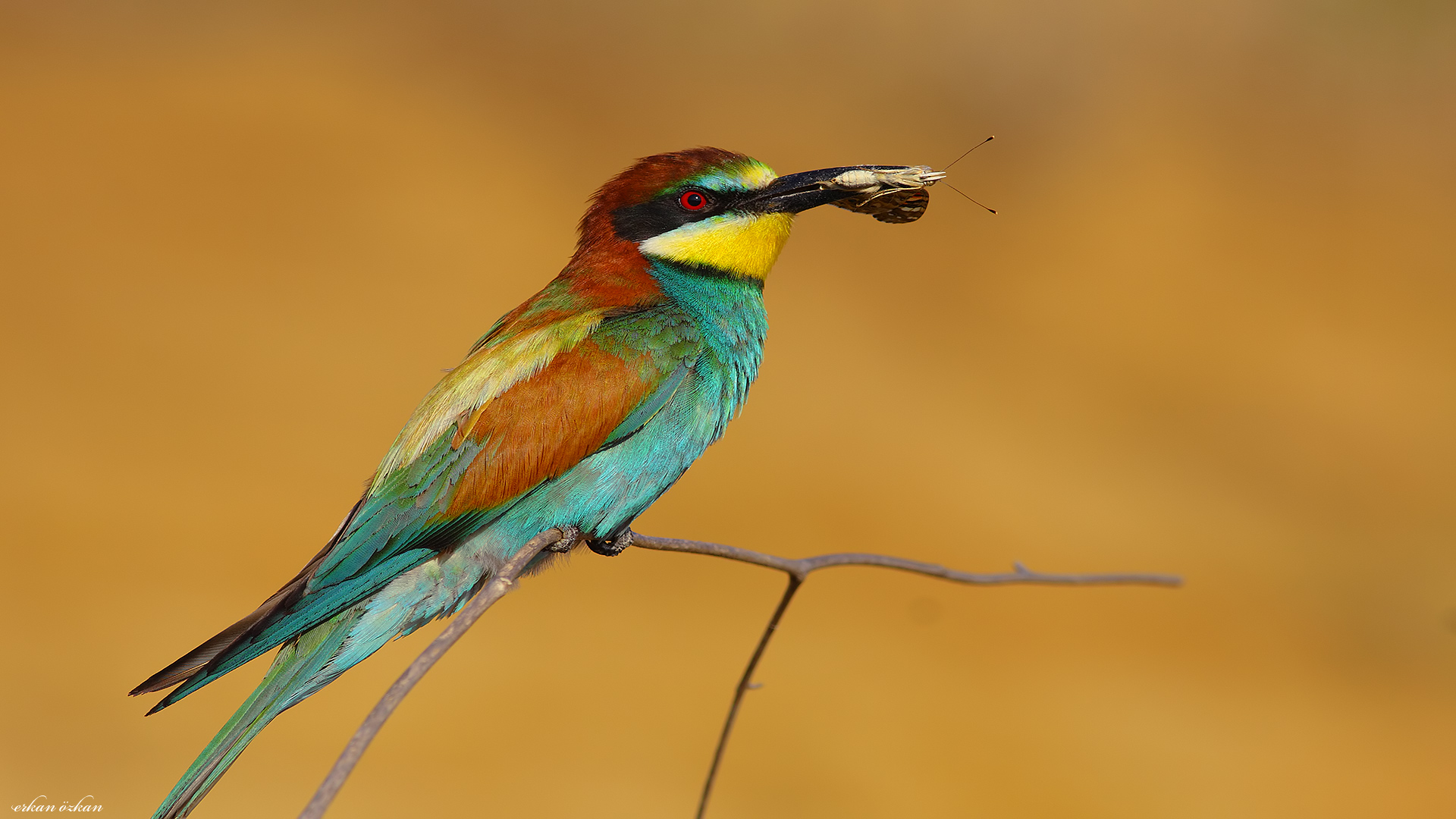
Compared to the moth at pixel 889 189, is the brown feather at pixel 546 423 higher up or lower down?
lower down

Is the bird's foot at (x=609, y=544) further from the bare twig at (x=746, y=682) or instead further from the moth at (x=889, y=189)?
the moth at (x=889, y=189)

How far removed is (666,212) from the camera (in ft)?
7.89

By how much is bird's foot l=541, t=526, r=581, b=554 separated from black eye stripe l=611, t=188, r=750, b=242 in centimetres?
69

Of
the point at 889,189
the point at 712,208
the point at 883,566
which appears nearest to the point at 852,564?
the point at 883,566

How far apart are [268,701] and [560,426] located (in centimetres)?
69

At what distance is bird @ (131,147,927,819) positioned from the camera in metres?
1.95

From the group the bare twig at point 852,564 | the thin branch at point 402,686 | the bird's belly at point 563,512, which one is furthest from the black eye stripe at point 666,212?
the thin branch at point 402,686

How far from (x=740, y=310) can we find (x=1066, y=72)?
35.6ft

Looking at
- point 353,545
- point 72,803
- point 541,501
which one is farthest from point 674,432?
point 72,803

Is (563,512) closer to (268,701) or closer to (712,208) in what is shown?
(268,701)

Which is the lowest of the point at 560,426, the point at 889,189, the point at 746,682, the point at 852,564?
the point at 746,682

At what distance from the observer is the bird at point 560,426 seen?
6.39ft

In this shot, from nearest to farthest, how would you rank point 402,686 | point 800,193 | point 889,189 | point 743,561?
point 402,686 → point 743,561 → point 889,189 → point 800,193

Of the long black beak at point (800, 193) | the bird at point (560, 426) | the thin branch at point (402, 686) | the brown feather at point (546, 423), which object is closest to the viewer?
the thin branch at point (402, 686)
